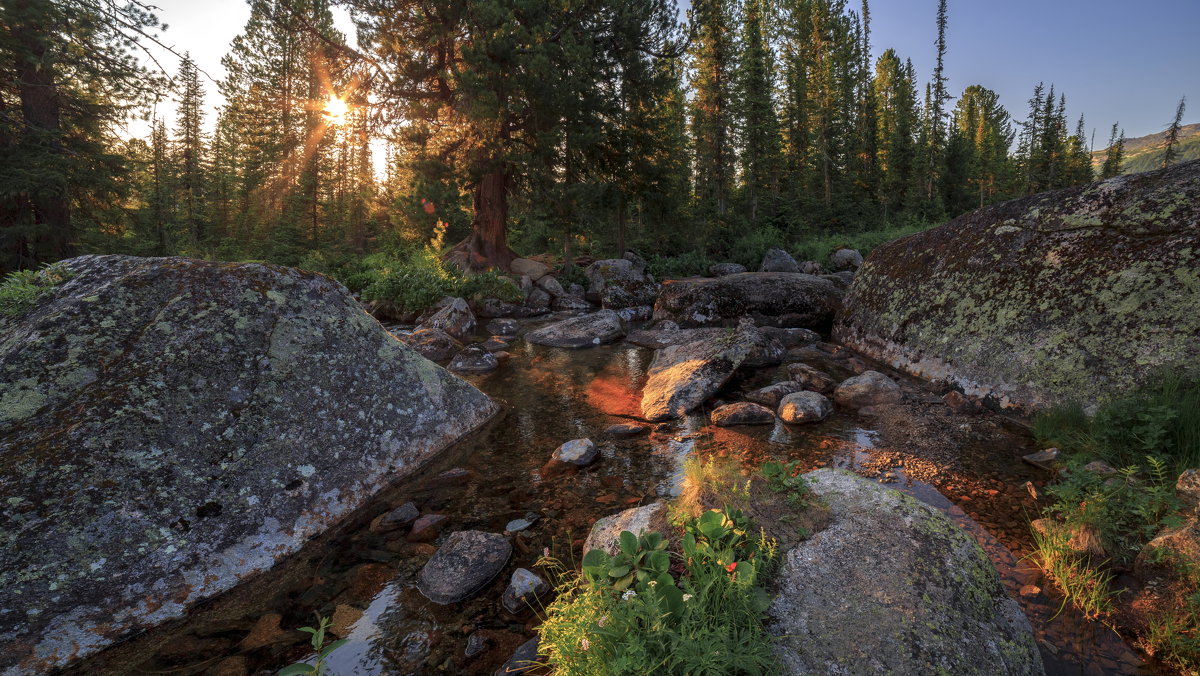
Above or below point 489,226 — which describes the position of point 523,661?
below

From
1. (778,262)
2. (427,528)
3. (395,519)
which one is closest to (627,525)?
(427,528)

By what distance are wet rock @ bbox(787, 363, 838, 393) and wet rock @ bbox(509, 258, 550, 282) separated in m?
14.3

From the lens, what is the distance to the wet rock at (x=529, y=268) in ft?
68.6

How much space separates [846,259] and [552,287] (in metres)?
15.7

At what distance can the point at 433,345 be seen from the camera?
9.90 meters

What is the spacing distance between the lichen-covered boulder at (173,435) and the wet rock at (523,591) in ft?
6.16

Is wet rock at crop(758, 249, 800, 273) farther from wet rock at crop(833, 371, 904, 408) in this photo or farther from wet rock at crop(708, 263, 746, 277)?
wet rock at crop(833, 371, 904, 408)

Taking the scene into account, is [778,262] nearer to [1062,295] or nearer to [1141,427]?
[1062,295]

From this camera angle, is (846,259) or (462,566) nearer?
(462,566)

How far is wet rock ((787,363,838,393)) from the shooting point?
734 centimetres

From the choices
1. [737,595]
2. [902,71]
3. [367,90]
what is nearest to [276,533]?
[737,595]

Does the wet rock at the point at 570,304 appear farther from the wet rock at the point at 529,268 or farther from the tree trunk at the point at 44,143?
the tree trunk at the point at 44,143

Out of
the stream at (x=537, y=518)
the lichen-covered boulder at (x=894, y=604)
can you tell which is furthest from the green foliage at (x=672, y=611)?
the stream at (x=537, y=518)

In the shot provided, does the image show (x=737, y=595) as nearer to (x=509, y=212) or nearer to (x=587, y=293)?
(x=587, y=293)
